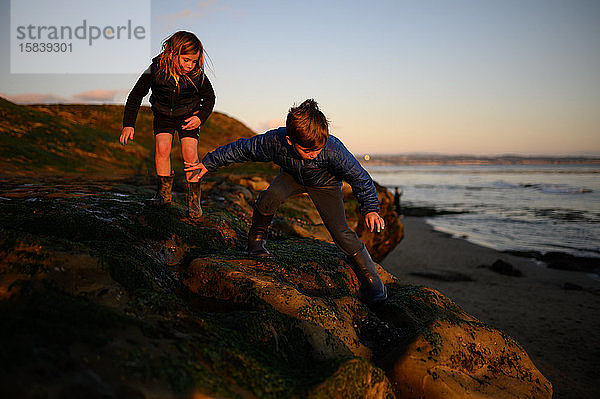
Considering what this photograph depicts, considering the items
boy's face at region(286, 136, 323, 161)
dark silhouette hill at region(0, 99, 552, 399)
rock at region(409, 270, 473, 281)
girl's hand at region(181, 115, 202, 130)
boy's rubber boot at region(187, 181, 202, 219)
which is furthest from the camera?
rock at region(409, 270, 473, 281)

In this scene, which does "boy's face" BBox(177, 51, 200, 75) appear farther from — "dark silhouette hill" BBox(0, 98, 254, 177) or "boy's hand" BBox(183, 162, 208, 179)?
"dark silhouette hill" BBox(0, 98, 254, 177)

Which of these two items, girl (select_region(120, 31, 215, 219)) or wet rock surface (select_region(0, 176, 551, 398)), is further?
girl (select_region(120, 31, 215, 219))

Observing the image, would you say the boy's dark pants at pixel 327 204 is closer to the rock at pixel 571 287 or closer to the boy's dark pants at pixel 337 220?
the boy's dark pants at pixel 337 220

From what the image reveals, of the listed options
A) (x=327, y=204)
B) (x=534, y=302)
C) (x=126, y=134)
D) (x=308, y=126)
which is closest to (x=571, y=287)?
(x=534, y=302)

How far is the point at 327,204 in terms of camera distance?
4.63 m

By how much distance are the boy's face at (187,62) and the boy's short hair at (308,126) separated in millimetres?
1738

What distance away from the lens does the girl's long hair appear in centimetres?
485

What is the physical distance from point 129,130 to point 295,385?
4.23m

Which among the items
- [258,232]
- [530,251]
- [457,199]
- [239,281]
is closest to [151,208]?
[258,232]

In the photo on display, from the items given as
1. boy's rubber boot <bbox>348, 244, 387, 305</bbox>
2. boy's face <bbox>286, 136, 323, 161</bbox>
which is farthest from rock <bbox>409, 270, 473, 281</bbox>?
boy's face <bbox>286, 136, 323, 161</bbox>

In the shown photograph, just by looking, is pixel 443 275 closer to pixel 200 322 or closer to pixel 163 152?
pixel 163 152

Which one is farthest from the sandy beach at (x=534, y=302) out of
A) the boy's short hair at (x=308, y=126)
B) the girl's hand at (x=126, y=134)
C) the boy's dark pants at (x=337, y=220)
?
the girl's hand at (x=126, y=134)

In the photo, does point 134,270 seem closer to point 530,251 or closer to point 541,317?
point 541,317

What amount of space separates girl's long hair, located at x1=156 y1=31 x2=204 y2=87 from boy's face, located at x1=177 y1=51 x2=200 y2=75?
4cm
